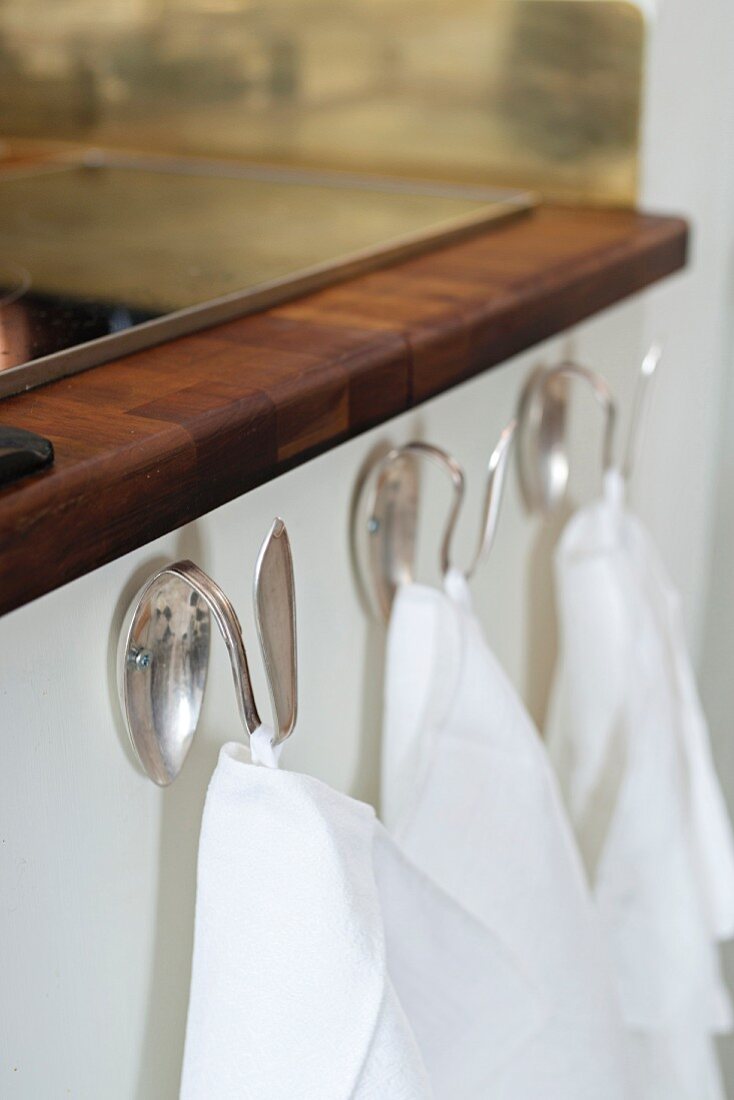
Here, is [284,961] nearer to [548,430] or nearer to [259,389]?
[259,389]

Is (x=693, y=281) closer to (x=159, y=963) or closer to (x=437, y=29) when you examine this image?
(x=437, y=29)

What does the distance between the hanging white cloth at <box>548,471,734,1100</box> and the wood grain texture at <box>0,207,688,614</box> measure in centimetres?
11

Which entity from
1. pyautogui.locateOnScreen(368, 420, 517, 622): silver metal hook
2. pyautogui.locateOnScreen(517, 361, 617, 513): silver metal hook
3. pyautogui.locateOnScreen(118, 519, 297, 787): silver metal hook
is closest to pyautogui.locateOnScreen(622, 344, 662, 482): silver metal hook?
pyautogui.locateOnScreen(517, 361, 617, 513): silver metal hook

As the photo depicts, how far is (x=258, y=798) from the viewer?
36 centimetres

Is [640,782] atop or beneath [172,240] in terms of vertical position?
beneath

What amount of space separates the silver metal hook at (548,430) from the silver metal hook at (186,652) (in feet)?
0.73

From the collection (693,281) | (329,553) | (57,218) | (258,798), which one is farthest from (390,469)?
(693,281)

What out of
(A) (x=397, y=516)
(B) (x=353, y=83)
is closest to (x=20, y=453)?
(A) (x=397, y=516)

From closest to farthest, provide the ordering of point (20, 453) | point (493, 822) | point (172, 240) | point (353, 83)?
point (20, 453) → point (493, 822) → point (172, 240) → point (353, 83)

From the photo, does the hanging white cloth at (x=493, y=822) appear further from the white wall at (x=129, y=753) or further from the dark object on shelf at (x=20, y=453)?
the dark object on shelf at (x=20, y=453)

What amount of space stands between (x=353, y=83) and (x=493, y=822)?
17.6 inches

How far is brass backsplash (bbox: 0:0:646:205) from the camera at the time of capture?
0.68 metres

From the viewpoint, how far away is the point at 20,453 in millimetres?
297

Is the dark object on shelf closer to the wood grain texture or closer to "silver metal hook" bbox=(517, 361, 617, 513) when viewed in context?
the wood grain texture
